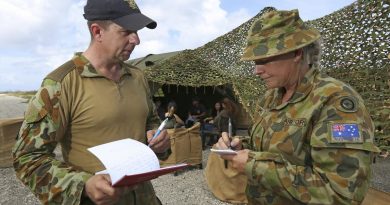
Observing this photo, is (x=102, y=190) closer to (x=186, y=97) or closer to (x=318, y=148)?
(x=318, y=148)

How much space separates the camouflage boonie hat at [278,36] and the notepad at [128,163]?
719mm

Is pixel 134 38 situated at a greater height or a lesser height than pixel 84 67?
greater

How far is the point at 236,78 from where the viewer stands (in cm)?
1169

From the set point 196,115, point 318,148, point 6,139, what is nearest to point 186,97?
point 196,115

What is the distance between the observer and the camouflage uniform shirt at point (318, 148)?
169 cm

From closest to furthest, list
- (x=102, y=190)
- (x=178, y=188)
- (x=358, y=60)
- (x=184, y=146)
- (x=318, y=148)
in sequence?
(x=102, y=190)
(x=318, y=148)
(x=178, y=188)
(x=184, y=146)
(x=358, y=60)

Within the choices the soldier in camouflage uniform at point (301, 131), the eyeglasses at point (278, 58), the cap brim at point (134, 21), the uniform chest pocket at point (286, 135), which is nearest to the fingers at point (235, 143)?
the soldier in camouflage uniform at point (301, 131)

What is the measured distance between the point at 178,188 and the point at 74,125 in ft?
18.3

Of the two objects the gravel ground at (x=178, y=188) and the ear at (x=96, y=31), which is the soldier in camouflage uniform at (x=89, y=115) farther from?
the gravel ground at (x=178, y=188)

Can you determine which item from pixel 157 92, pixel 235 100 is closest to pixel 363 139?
pixel 157 92

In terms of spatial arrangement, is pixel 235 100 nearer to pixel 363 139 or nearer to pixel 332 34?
pixel 332 34

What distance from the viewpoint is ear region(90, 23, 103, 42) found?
215 centimetres

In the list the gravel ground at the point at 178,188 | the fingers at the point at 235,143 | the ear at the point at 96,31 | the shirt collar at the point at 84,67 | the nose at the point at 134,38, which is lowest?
the gravel ground at the point at 178,188

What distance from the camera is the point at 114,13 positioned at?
2119 mm
